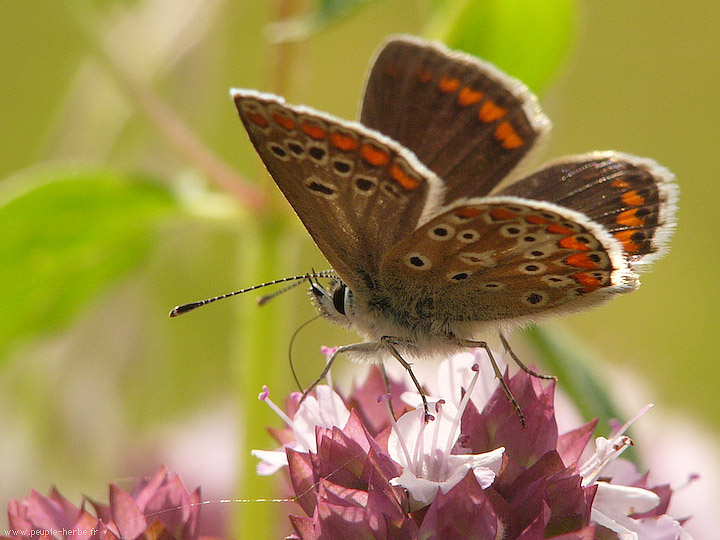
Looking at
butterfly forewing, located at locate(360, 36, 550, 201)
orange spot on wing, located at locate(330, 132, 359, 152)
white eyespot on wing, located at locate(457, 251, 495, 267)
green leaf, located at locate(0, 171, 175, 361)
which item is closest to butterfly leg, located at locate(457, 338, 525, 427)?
white eyespot on wing, located at locate(457, 251, 495, 267)

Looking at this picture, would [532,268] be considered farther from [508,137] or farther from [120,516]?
[120,516]

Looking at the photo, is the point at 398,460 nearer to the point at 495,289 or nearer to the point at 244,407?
the point at 495,289

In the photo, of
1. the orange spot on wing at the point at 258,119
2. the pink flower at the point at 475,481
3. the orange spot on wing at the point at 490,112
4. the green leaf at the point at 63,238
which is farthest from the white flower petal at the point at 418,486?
the green leaf at the point at 63,238

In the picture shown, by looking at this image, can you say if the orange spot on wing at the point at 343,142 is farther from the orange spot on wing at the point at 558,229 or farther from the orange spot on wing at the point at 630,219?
the orange spot on wing at the point at 630,219

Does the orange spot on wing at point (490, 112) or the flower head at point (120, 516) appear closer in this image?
the flower head at point (120, 516)

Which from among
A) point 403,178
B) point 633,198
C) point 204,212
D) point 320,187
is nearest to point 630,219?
point 633,198

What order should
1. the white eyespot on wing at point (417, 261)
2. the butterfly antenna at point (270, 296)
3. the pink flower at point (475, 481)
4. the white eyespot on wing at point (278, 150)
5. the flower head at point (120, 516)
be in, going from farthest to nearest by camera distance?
the butterfly antenna at point (270, 296) → the white eyespot on wing at point (417, 261) → the white eyespot on wing at point (278, 150) → the flower head at point (120, 516) → the pink flower at point (475, 481)
